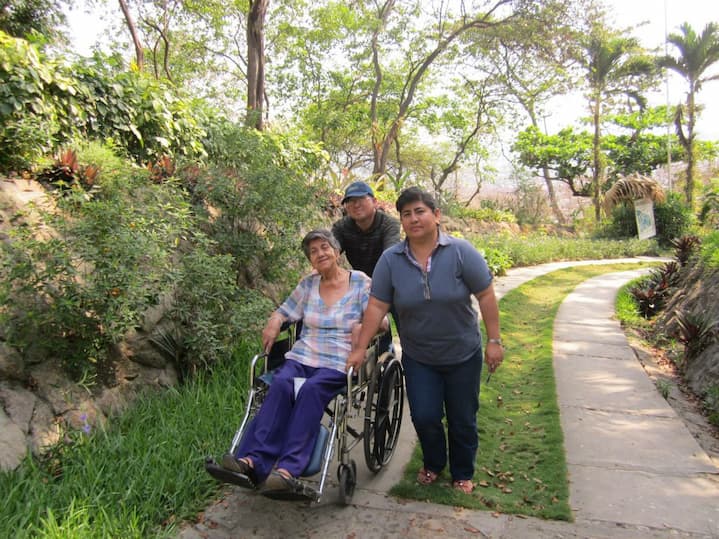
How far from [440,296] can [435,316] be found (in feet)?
0.37

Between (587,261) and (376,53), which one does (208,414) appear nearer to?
(587,261)

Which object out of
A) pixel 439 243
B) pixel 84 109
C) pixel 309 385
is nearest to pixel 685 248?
pixel 439 243

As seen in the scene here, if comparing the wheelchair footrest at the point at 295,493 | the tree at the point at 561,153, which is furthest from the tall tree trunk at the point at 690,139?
the wheelchair footrest at the point at 295,493

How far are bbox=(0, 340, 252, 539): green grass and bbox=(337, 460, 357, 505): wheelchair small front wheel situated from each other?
2.26ft

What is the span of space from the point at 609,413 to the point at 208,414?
9.41ft

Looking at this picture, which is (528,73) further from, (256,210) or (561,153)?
(256,210)

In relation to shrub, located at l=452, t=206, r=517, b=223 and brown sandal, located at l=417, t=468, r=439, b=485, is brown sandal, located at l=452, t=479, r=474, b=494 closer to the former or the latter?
brown sandal, located at l=417, t=468, r=439, b=485

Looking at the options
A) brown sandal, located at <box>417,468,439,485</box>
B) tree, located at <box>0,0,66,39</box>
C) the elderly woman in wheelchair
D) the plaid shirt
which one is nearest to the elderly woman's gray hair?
the elderly woman in wheelchair

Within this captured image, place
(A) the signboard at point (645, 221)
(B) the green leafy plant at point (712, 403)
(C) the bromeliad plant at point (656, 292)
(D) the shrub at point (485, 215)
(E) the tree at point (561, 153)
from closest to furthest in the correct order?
(B) the green leafy plant at point (712, 403) < (C) the bromeliad plant at point (656, 292) < (A) the signboard at point (645, 221) < (D) the shrub at point (485, 215) < (E) the tree at point (561, 153)

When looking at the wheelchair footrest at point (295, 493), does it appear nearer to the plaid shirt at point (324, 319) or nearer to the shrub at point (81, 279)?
the plaid shirt at point (324, 319)

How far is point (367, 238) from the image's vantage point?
3865mm

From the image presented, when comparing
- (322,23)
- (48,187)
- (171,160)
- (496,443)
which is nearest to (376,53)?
(322,23)

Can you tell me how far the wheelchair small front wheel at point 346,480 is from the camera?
2.72 meters

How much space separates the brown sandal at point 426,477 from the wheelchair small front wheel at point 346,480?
1.45 ft
